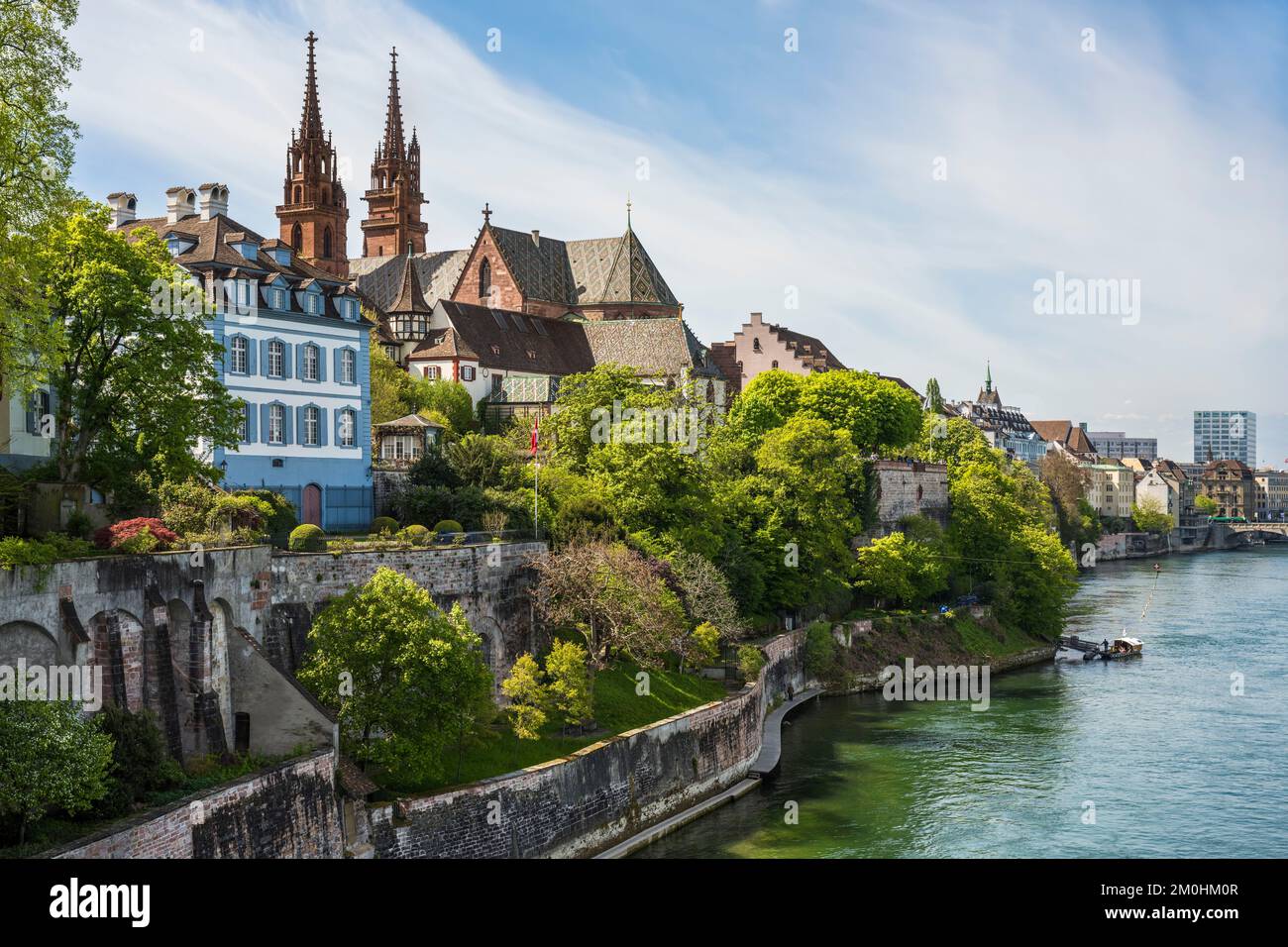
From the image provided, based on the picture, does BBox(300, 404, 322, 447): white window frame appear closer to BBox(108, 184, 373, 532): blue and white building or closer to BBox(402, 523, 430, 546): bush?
BBox(108, 184, 373, 532): blue and white building

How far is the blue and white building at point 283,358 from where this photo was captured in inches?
1821

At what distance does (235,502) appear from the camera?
36.9 m

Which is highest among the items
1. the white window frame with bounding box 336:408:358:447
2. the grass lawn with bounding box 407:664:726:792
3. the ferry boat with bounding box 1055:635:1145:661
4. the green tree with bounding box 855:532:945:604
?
the white window frame with bounding box 336:408:358:447

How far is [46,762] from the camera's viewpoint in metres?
21.8

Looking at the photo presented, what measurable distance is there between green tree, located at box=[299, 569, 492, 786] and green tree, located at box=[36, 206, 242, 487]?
6980 millimetres

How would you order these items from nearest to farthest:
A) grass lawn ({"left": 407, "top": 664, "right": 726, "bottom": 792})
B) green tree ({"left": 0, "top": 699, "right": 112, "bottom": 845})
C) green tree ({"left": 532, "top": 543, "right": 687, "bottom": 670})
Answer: green tree ({"left": 0, "top": 699, "right": 112, "bottom": 845}) → grass lawn ({"left": 407, "top": 664, "right": 726, "bottom": 792}) → green tree ({"left": 532, "top": 543, "right": 687, "bottom": 670})

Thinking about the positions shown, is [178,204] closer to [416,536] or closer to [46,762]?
[416,536]

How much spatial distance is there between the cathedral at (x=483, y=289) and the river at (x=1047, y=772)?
31.2m

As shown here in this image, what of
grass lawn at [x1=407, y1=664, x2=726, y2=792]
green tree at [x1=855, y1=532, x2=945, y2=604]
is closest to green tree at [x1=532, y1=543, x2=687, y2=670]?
grass lawn at [x1=407, y1=664, x2=726, y2=792]

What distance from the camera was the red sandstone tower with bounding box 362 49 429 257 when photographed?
124375 mm

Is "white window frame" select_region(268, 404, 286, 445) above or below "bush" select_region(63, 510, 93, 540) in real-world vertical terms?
above

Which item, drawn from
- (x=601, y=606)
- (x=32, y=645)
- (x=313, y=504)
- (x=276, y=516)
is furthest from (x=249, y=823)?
(x=313, y=504)

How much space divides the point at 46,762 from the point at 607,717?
67.0 ft
